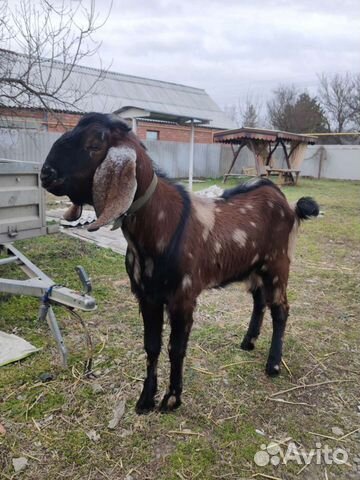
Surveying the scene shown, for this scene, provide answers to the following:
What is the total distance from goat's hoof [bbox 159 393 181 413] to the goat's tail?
4.99 ft

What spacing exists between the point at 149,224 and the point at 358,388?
75.8 inches

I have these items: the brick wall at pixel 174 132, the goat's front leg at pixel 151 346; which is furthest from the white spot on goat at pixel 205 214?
the brick wall at pixel 174 132

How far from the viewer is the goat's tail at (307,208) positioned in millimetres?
2756

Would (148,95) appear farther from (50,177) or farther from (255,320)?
(50,177)

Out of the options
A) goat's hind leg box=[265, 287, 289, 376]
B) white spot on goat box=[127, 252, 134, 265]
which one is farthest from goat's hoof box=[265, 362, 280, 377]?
white spot on goat box=[127, 252, 134, 265]

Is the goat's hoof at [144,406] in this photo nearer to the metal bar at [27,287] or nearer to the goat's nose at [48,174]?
the metal bar at [27,287]

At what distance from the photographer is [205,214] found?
2.30m

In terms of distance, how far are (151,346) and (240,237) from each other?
866 mm

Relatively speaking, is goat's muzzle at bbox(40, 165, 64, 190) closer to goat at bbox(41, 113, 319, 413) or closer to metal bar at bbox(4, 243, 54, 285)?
goat at bbox(41, 113, 319, 413)

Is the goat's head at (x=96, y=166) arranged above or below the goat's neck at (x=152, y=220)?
above

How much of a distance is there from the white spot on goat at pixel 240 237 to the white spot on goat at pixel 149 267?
601 mm

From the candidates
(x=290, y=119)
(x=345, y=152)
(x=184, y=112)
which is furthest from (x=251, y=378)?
(x=290, y=119)

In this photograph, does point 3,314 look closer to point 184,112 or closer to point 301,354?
point 301,354

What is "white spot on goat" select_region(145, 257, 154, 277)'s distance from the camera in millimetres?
2023
